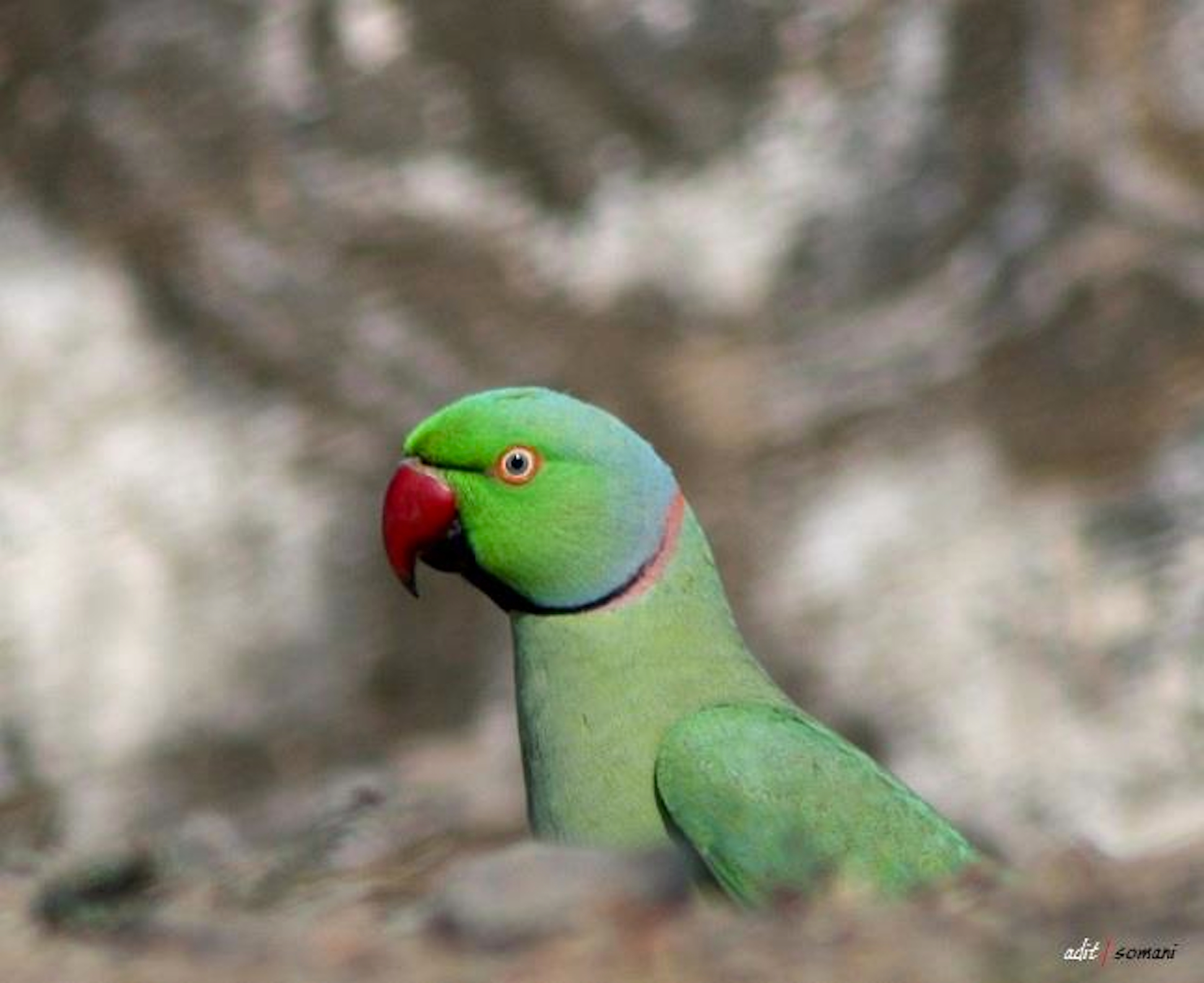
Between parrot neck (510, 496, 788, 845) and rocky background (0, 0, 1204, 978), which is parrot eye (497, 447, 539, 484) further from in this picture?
rocky background (0, 0, 1204, 978)

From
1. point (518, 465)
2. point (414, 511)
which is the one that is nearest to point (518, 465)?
point (518, 465)

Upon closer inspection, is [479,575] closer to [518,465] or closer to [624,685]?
[518,465]

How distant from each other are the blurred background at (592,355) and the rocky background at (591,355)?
0.4 inches

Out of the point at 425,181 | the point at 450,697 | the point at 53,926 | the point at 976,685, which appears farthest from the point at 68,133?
the point at 53,926

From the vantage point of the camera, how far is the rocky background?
19.1 ft

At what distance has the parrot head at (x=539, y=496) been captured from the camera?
3232 millimetres

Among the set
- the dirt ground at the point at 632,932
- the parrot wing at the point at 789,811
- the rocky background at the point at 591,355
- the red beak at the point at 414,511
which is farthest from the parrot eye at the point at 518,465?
the rocky background at the point at 591,355

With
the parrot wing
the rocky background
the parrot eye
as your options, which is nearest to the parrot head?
the parrot eye

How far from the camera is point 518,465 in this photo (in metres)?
3.29

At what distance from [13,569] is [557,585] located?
12.2 ft

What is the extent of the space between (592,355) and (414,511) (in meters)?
3.00

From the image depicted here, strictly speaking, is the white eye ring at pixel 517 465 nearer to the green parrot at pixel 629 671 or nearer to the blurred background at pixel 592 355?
the green parrot at pixel 629 671

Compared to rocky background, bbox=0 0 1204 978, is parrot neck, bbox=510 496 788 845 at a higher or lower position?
lower

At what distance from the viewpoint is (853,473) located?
613cm
